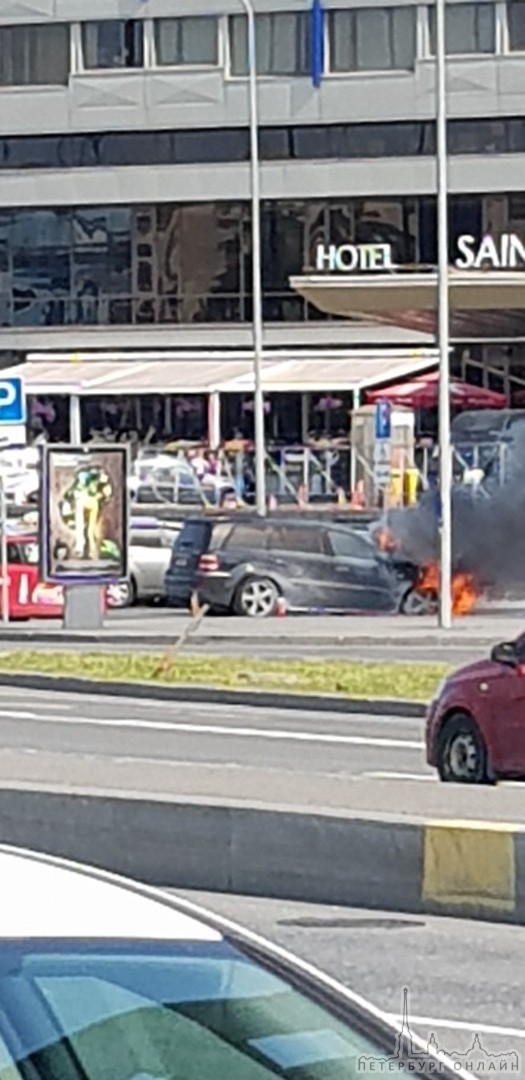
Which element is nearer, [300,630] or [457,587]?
[300,630]

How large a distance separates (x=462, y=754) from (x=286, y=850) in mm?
4641

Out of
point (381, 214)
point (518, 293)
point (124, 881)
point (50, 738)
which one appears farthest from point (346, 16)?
point (124, 881)

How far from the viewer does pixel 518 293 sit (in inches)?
1998

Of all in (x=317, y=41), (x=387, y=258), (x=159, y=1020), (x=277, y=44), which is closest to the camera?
(x=159, y=1020)

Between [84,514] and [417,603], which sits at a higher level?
[84,514]

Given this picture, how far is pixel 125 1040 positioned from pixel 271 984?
0.34 m

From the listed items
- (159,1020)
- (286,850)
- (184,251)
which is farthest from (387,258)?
(159,1020)

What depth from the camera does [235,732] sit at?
22125 mm

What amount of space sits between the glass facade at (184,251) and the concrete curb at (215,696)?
132ft

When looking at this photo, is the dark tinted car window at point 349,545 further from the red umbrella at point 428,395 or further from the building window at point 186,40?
the building window at point 186,40

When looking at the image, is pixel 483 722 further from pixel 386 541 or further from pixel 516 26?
pixel 516 26

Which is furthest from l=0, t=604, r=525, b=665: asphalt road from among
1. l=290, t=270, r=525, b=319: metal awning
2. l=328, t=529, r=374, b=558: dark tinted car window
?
l=290, t=270, r=525, b=319: metal awning

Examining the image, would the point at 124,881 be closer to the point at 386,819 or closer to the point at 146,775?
the point at 386,819

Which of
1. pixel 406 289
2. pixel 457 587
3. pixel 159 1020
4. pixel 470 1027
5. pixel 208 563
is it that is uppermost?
pixel 159 1020
